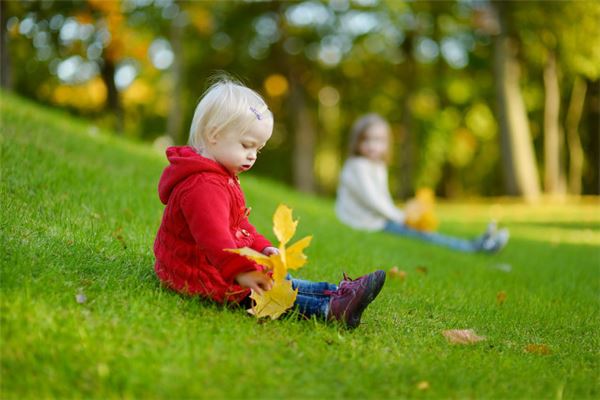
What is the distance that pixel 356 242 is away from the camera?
21.1 ft

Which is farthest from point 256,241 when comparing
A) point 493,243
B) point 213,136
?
point 493,243

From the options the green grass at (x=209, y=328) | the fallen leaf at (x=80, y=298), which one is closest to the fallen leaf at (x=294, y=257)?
the green grass at (x=209, y=328)

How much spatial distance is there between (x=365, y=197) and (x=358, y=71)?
56.2ft

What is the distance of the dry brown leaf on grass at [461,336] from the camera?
123 inches

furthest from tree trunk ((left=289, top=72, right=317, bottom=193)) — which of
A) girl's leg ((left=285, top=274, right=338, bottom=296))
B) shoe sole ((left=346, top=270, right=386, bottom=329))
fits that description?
shoe sole ((left=346, top=270, right=386, bottom=329))

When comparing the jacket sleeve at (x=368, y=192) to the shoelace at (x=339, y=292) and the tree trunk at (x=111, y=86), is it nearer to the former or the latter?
the shoelace at (x=339, y=292)

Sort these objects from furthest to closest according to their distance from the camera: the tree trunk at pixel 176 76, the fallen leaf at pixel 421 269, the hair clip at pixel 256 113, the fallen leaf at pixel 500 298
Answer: the tree trunk at pixel 176 76 → the fallen leaf at pixel 421 269 → the fallen leaf at pixel 500 298 → the hair clip at pixel 256 113

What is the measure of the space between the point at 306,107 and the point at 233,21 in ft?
12.6

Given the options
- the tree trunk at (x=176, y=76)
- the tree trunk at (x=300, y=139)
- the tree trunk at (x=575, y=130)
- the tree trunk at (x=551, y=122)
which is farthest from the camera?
the tree trunk at (x=575, y=130)

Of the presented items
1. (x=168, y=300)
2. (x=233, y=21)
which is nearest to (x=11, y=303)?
(x=168, y=300)

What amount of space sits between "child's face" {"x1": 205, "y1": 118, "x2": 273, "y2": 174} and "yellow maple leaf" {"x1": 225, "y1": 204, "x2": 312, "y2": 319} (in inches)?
15.2

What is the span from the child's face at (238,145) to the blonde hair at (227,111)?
26 mm

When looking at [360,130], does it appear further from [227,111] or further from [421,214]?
[227,111]

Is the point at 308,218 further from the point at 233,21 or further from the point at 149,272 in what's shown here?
the point at 233,21
